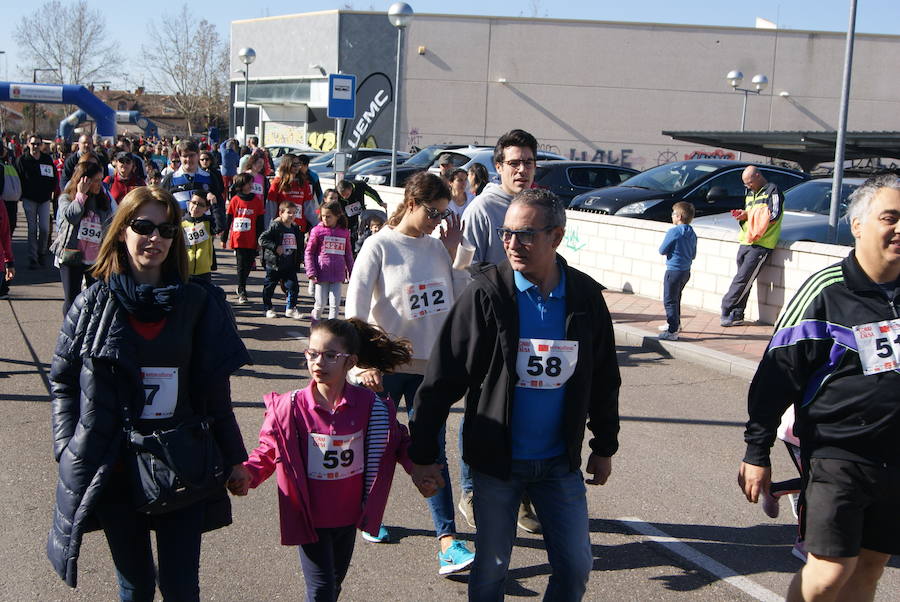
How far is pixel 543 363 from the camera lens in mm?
3271

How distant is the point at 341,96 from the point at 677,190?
6.46m

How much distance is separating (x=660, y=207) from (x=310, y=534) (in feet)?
39.0

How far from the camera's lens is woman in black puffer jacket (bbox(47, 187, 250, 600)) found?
9.94 feet

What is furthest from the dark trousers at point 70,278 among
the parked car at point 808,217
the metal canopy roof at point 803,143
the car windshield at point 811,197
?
the metal canopy roof at point 803,143

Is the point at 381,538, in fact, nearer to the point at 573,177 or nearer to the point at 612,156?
the point at 573,177

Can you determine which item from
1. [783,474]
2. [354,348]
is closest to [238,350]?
[354,348]

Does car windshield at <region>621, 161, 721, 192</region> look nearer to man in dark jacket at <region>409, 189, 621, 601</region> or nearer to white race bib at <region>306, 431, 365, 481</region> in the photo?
man in dark jacket at <region>409, 189, 621, 601</region>

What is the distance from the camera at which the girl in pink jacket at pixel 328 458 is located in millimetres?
3424

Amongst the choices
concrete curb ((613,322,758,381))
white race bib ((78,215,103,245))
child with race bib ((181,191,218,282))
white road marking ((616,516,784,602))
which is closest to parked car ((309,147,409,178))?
concrete curb ((613,322,758,381))

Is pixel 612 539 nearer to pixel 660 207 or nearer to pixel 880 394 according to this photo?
pixel 880 394

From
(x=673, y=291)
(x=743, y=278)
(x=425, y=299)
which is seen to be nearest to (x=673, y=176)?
(x=743, y=278)

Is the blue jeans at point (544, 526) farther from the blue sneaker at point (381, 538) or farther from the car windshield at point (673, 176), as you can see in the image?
the car windshield at point (673, 176)

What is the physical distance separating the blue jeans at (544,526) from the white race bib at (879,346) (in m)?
1.04

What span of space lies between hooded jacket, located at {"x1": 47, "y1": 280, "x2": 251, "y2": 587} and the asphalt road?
1.24 metres
